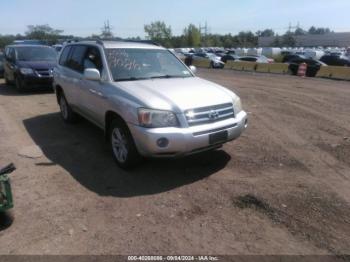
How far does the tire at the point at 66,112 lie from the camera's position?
302 inches

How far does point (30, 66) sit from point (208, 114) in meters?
9.46

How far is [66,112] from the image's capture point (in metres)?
7.86

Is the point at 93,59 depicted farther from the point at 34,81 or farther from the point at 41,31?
the point at 41,31

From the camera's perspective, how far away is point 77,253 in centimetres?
328

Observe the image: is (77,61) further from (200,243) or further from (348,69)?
(348,69)

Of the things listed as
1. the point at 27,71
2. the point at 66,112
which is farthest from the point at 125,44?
the point at 27,71

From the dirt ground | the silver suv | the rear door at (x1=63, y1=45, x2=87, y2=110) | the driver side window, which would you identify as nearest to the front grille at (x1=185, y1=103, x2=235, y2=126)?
the silver suv

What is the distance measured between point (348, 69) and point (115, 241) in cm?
2035

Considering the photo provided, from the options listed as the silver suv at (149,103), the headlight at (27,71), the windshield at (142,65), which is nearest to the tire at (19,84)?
the headlight at (27,71)

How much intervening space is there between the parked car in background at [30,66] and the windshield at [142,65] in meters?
7.32

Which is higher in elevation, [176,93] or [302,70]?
[176,93]

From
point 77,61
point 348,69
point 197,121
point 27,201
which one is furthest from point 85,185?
point 348,69

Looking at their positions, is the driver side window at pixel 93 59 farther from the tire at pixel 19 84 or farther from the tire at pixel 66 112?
the tire at pixel 19 84

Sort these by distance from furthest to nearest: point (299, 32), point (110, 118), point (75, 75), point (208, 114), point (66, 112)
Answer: point (299, 32) → point (66, 112) → point (75, 75) → point (110, 118) → point (208, 114)
